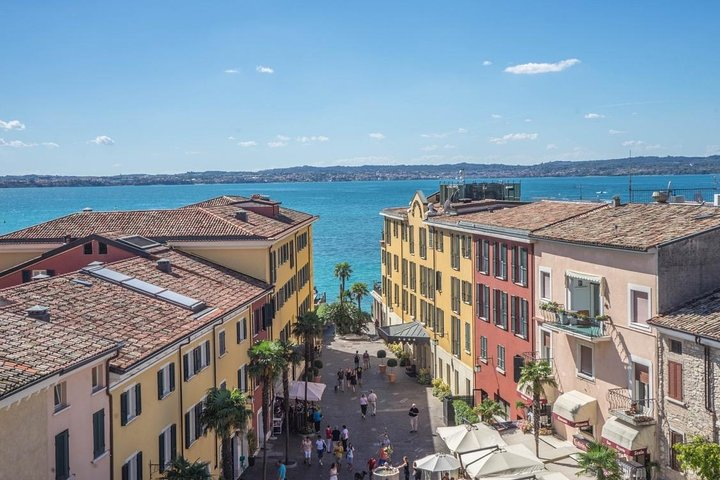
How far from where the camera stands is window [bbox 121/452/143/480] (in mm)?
23172

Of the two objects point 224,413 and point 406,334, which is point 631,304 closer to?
point 224,413

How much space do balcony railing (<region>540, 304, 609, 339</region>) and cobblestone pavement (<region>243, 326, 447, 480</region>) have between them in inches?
393

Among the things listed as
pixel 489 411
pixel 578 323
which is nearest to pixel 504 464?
pixel 578 323

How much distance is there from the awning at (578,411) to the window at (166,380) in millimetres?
15240

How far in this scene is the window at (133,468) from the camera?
23172 mm

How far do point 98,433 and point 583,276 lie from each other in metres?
19.3

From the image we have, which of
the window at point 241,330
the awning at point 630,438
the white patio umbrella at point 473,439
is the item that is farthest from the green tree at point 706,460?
the window at point 241,330

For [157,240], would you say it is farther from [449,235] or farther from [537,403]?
[537,403]

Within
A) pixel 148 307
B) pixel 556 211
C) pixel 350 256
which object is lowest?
pixel 350 256

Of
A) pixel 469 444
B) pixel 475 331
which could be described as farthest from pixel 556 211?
pixel 469 444

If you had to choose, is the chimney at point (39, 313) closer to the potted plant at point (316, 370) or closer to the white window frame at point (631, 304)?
the white window frame at point (631, 304)

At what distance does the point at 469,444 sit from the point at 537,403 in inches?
137

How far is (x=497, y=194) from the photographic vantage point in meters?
60.8

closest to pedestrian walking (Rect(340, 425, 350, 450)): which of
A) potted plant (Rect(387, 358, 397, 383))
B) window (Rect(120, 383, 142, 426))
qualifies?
potted plant (Rect(387, 358, 397, 383))
